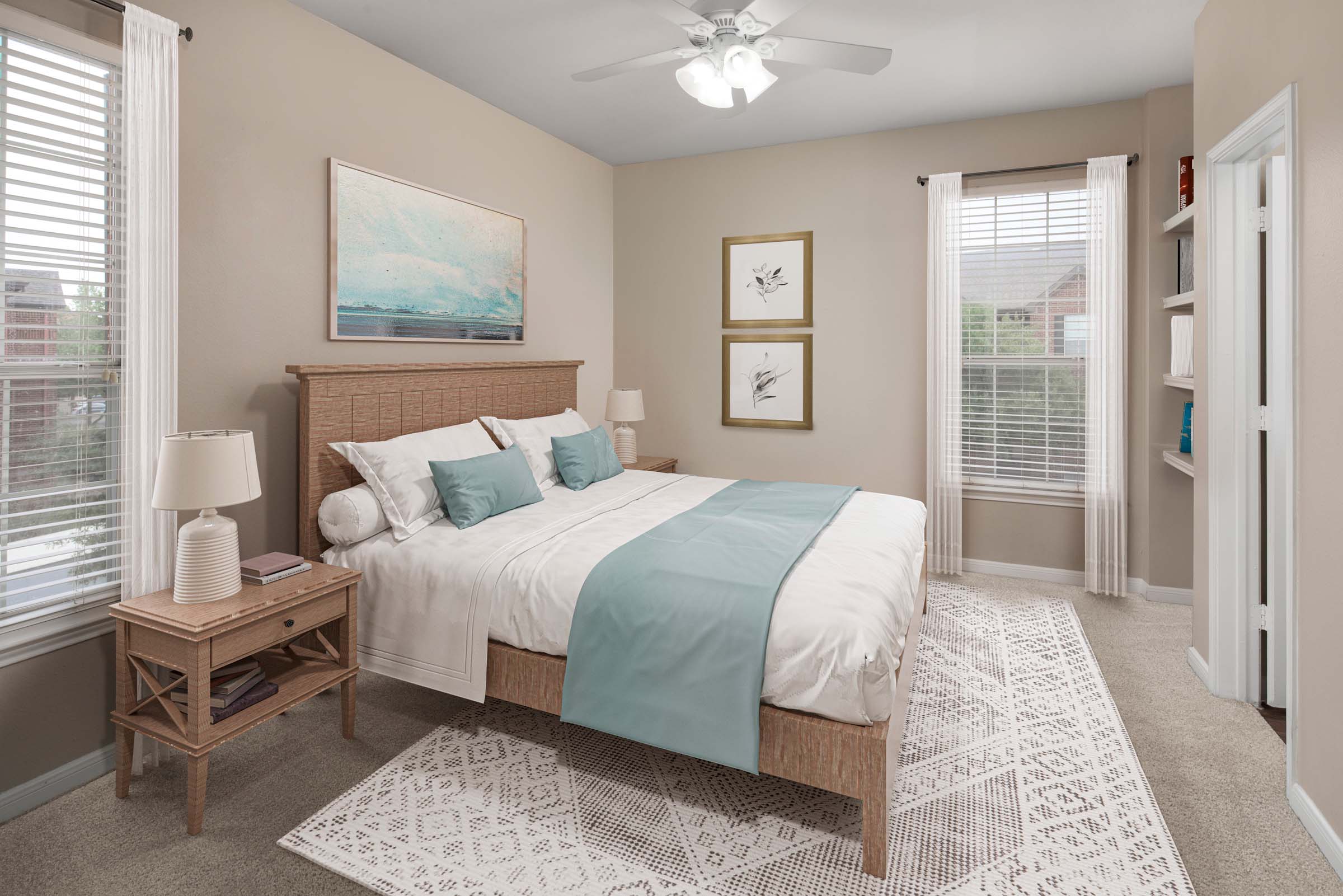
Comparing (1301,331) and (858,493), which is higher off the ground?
(1301,331)

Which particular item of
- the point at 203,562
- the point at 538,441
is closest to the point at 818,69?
the point at 538,441

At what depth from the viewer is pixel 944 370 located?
13.8 ft

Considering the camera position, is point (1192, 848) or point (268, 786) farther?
point (268, 786)

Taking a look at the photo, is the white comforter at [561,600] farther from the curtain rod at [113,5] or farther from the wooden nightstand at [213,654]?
the curtain rod at [113,5]

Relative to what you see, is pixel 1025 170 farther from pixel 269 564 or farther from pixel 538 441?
pixel 269 564

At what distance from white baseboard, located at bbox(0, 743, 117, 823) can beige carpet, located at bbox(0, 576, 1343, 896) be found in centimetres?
3

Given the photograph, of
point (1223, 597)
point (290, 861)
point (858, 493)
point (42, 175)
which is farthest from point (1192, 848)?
point (42, 175)

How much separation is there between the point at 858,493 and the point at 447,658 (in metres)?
2.12

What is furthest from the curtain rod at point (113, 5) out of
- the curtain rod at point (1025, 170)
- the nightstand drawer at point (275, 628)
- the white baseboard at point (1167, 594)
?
the white baseboard at point (1167, 594)

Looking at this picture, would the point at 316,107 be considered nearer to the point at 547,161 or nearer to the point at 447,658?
the point at 547,161

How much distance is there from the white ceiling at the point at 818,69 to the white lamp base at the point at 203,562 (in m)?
2.18

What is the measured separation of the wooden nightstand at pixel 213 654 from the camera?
193 centimetres

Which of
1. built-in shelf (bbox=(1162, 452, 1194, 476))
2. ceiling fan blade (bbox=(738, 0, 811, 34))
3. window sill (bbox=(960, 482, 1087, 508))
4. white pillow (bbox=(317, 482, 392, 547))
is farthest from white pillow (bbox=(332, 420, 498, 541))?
built-in shelf (bbox=(1162, 452, 1194, 476))

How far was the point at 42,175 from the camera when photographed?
2.07 m
